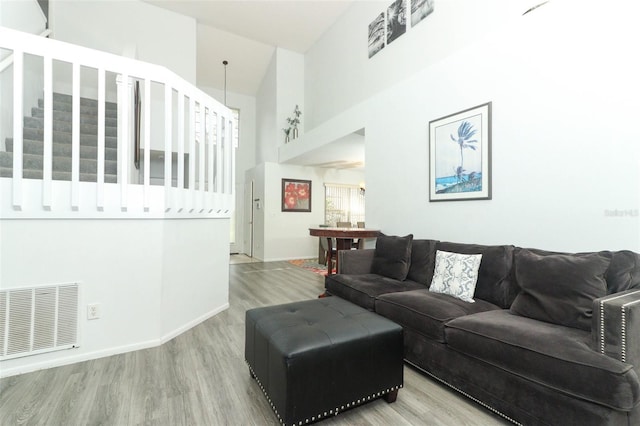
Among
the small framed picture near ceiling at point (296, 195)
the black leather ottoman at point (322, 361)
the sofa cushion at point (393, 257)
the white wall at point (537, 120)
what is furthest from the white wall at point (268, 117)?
the black leather ottoman at point (322, 361)

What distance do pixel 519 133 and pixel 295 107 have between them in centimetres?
570

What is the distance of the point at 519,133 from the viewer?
248cm

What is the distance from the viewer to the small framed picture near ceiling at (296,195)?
7.23 metres

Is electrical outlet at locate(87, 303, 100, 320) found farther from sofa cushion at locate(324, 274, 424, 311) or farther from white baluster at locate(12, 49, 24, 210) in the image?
sofa cushion at locate(324, 274, 424, 311)

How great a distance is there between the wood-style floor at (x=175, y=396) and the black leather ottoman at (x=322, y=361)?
0.46 feet

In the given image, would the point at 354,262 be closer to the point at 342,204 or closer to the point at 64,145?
the point at 64,145

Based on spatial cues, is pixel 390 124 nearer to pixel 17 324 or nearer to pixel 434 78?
pixel 434 78

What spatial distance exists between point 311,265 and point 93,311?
444 centimetres

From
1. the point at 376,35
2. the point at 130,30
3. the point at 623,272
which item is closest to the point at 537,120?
the point at 623,272

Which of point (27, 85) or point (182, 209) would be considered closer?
point (182, 209)

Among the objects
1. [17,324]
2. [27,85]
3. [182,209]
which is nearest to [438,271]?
[182,209]

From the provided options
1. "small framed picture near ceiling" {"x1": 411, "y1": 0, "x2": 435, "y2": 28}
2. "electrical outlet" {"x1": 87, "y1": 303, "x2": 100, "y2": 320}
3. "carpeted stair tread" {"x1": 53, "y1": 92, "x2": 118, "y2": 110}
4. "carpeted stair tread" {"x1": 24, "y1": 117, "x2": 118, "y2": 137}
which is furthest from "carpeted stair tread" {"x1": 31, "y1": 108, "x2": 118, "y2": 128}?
"small framed picture near ceiling" {"x1": 411, "y1": 0, "x2": 435, "y2": 28}

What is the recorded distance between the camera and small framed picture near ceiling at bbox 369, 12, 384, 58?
15.0 feet

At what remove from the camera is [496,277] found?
224 centimetres
